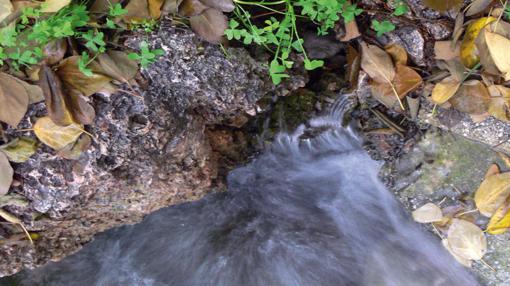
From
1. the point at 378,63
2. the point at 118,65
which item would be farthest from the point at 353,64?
the point at 118,65

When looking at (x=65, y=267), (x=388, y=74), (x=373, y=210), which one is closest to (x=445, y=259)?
(x=373, y=210)

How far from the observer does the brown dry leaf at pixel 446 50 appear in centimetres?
141

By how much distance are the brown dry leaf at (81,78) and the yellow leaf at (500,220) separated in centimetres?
139

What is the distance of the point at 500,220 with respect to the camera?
1.62 meters

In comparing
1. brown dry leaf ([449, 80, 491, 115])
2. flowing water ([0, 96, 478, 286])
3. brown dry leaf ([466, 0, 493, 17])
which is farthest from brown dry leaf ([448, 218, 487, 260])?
brown dry leaf ([466, 0, 493, 17])

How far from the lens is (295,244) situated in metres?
2.03

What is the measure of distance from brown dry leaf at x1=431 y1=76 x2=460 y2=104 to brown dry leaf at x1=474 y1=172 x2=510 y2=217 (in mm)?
374

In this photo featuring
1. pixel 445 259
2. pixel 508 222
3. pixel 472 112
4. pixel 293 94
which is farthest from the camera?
pixel 445 259

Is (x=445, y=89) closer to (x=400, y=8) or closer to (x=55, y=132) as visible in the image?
(x=400, y=8)

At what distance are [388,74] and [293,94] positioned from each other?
40 centimetres

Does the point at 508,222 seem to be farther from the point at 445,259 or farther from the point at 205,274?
the point at 205,274

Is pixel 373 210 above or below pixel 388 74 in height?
below

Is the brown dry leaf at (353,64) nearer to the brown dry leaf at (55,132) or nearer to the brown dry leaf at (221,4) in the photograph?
the brown dry leaf at (221,4)

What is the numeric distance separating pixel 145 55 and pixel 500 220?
4.41ft
